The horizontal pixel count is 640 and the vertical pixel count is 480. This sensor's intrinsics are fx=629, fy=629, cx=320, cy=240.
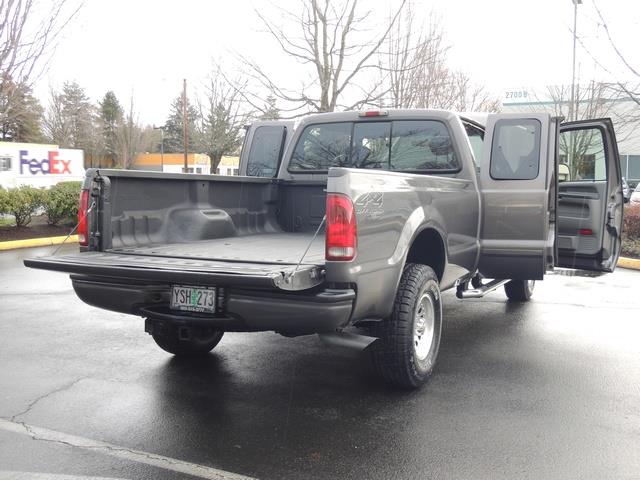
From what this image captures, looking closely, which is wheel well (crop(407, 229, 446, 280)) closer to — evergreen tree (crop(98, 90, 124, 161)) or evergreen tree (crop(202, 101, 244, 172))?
evergreen tree (crop(202, 101, 244, 172))

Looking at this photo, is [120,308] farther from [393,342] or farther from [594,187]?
[594,187]

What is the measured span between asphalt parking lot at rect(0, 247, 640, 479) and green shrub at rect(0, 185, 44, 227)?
7629 mm

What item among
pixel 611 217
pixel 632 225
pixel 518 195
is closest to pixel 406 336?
pixel 518 195

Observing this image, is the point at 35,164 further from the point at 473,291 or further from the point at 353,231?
the point at 353,231

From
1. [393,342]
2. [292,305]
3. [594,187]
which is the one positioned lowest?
[393,342]

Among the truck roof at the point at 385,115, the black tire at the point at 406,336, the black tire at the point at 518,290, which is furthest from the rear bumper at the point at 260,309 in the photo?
the black tire at the point at 518,290

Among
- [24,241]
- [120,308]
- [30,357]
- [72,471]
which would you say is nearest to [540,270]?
[120,308]

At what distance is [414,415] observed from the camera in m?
4.14

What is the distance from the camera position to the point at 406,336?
4309mm

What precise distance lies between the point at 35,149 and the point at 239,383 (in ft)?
79.6

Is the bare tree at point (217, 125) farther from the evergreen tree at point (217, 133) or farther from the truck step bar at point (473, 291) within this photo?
the truck step bar at point (473, 291)

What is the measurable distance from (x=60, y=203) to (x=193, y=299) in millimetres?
12007

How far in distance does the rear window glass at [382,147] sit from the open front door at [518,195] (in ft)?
1.66

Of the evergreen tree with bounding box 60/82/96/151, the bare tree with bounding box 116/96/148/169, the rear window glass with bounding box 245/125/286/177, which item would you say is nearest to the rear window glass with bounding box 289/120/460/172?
the rear window glass with bounding box 245/125/286/177
